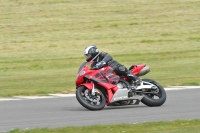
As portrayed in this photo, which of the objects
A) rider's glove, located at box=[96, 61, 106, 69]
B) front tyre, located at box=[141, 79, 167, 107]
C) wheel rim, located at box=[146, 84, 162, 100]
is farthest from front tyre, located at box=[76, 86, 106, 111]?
wheel rim, located at box=[146, 84, 162, 100]

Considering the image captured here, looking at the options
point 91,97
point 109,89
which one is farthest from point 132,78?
point 91,97

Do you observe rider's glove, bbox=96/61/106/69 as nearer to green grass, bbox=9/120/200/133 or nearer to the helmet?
the helmet

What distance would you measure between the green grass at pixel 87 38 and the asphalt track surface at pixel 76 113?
2.15 metres

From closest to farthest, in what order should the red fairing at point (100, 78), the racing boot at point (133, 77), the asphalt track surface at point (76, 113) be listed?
the asphalt track surface at point (76, 113) < the red fairing at point (100, 78) < the racing boot at point (133, 77)

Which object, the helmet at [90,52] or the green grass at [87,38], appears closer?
the helmet at [90,52]

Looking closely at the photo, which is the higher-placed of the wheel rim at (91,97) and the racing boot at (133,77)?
the racing boot at (133,77)

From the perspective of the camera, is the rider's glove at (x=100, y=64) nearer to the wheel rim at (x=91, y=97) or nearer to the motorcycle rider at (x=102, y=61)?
the motorcycle rider at (x=102, y=61)

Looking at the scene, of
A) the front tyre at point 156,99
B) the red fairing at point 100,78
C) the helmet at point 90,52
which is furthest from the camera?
the front tyre at point 156,99

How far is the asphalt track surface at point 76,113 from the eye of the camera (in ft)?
32.0

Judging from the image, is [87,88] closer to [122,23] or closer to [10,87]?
[10,87]

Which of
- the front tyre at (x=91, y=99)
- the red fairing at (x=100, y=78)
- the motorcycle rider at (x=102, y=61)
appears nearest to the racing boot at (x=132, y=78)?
the motorcycle rider at (x=102, y=61)

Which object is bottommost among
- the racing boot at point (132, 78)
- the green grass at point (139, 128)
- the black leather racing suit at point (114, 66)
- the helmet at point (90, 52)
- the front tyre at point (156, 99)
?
the green grass at point (139, 128)

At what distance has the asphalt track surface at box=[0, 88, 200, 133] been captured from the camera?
9750mm

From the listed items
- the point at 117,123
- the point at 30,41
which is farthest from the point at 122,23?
the point at 117,123
